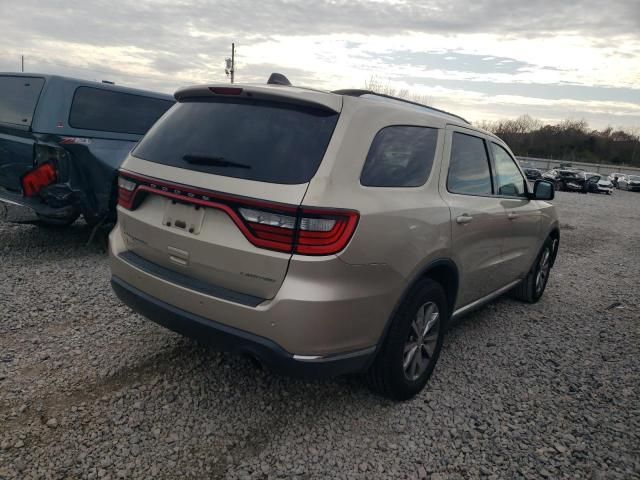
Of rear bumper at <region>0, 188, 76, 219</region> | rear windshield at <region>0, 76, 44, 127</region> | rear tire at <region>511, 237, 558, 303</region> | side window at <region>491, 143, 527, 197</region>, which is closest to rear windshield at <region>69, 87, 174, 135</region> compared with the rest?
rear windshield at <region>0, 76, 44, 127</region>

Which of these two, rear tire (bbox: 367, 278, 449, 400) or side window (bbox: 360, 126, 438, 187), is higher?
side window (bbox: 360, 126, 438, 187)

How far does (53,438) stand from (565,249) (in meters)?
9.28

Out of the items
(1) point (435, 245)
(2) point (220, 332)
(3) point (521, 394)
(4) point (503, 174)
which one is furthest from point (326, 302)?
(4) point (503, 174)

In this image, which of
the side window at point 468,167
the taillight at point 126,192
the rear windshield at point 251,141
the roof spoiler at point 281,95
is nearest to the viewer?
Result: the rear windshield at point 251,141

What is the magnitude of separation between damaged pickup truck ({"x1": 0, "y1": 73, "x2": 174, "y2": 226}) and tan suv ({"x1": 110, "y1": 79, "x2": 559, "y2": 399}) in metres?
2.55

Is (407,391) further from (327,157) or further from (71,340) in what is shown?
(71,340)

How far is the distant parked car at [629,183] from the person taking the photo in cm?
4200

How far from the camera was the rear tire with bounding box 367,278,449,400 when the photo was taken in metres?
2.77

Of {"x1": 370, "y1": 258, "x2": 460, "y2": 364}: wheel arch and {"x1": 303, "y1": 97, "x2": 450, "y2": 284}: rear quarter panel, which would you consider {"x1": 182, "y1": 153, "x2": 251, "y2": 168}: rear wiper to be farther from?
{"x1": 370, "y1": 258, "x2": 460, "y2": 364}: wheel arch

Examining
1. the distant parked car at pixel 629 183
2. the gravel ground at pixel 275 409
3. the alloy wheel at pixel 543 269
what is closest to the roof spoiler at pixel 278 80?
the gravel ground at pixel 275 409

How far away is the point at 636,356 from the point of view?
418 centimetres

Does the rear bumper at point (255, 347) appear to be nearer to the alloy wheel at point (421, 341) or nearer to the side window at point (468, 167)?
the alloy wheel at point (421, 341)

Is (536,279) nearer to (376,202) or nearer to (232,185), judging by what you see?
(376,202)

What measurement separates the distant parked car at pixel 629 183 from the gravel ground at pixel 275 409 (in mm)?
44993
